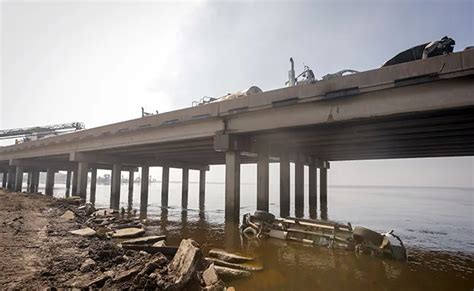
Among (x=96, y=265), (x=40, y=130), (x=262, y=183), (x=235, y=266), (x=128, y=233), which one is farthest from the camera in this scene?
(x=40, y=130)

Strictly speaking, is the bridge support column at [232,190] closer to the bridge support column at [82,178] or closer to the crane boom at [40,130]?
the bridge support column at [82,178]

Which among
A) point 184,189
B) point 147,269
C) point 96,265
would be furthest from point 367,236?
point 184,189

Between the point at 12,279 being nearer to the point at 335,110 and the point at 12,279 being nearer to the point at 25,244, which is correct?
the point at 25,244

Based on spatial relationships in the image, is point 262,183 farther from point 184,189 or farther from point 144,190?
point 184,189

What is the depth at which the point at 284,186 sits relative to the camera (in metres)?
24.5

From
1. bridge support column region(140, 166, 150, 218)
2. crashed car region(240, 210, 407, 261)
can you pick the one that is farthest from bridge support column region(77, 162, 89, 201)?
crashed car region(240, 210, 407, 261)

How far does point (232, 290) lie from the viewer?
6.68m

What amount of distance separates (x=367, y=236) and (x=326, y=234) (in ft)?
6.28

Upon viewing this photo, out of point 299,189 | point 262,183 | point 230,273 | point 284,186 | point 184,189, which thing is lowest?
point 230,273

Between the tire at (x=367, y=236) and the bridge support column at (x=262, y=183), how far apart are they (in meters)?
8.70

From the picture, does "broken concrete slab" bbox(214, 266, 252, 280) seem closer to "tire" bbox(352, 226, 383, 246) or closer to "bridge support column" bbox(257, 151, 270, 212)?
"tire" bbox(352, 226, 383, 246)

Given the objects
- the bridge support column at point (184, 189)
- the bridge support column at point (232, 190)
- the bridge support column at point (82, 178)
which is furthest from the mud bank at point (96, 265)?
the bridge support column at point (184, 189)

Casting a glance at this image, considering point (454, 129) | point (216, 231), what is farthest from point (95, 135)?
point (454, 129)

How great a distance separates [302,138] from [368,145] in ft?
23.2
